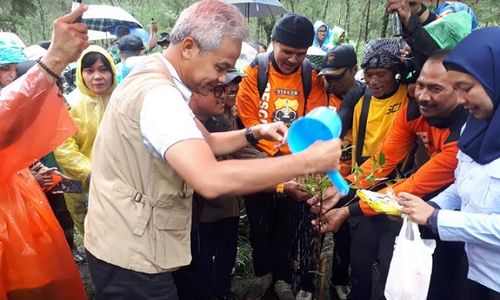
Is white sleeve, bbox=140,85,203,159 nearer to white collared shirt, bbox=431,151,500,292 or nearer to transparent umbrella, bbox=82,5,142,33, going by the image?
white collared shirt, bbox=431,151,500,292


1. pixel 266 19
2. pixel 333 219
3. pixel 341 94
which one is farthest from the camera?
pixel 266 19

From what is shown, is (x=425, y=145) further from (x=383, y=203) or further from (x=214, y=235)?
(x=214, y=235)

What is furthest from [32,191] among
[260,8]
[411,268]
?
[260,8]

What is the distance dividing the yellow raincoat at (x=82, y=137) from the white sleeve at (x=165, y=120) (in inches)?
80.9

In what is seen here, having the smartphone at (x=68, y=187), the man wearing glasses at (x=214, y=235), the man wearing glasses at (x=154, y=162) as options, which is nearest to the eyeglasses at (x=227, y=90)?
the man wearing glasses at (x=214, y=235)

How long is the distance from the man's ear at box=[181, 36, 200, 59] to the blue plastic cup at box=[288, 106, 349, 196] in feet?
1.51

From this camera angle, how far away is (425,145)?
2.64 m

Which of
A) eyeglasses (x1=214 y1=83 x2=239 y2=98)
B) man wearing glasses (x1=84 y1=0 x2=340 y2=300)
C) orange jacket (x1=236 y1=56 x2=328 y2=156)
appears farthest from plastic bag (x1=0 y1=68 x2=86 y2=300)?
orange jacket (x1=236 y1=56 x2=328 y2=156)

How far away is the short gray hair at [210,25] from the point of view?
1.48 meters

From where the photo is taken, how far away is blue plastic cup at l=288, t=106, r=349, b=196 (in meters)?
1.34

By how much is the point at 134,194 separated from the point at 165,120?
1.19 feet

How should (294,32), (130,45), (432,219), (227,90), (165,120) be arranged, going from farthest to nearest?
(130,45)
(294,32)
(227,90)
(432,219)
(165,120)

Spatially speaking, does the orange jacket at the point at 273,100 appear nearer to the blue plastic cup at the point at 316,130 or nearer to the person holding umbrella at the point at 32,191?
the person holding umbrella at the point at 32,191

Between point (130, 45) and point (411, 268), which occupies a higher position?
point (130, 45)
